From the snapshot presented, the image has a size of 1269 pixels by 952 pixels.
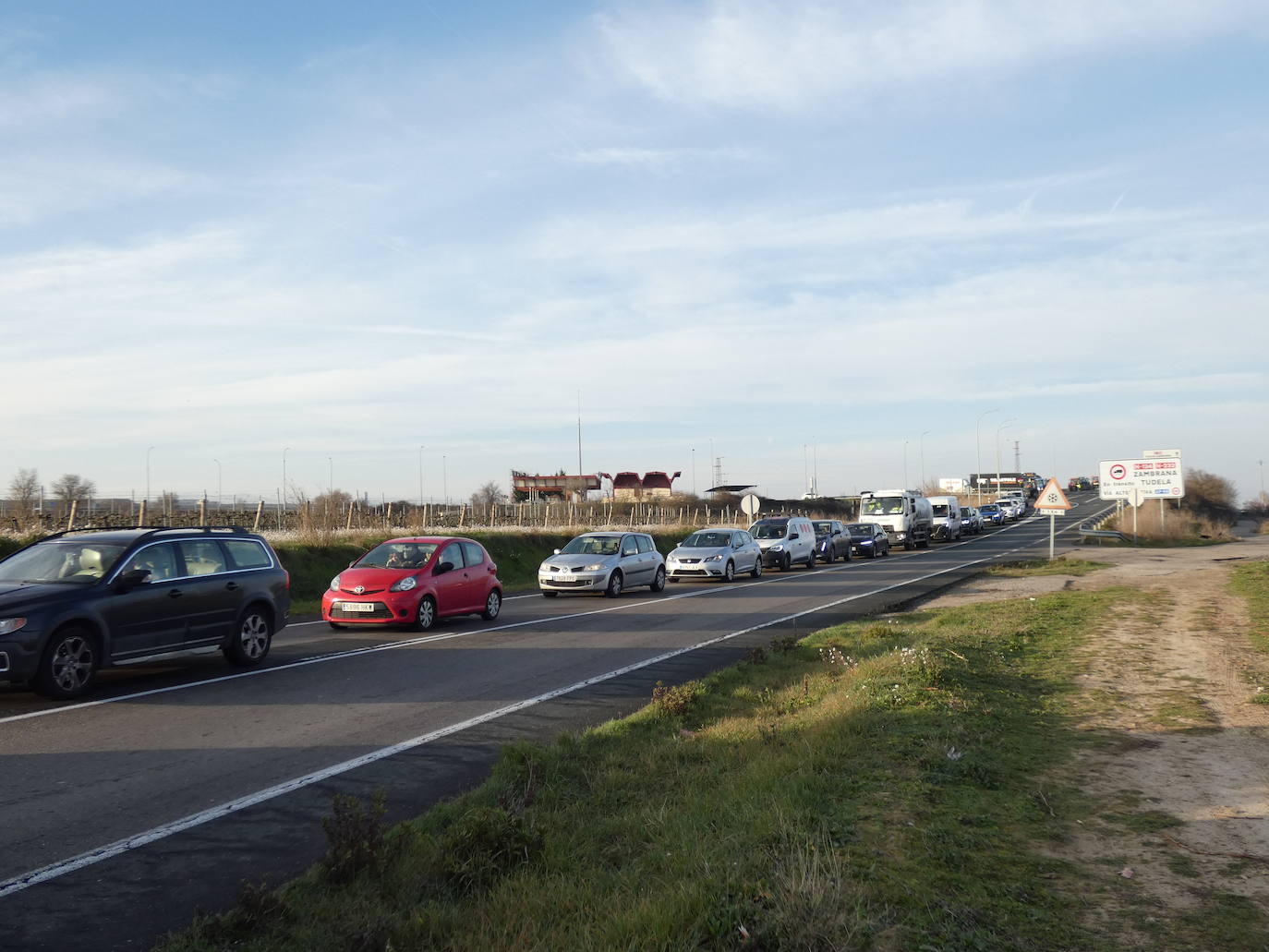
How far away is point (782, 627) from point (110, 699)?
10.2 metres

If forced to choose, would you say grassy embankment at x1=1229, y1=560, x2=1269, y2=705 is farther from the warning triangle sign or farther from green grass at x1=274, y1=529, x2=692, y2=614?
green grass at x1=274, y1=529, x2=692, y2=614

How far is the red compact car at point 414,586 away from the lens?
1620cm

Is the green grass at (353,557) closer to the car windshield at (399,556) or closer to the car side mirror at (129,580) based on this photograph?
the car windshield at (399,556)

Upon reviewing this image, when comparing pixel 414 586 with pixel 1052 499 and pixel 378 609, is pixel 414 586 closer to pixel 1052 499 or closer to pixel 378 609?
pixel 378 609

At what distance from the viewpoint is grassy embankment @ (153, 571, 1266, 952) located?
13.0 ft

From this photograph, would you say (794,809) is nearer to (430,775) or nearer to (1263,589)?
(430,775)

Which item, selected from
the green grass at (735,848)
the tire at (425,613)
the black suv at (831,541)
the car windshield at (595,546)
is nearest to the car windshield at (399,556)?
the tire at (425,613)

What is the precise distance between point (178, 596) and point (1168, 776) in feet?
32.7

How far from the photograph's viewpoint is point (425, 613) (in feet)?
54.3

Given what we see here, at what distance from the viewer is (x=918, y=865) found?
15.2 feet

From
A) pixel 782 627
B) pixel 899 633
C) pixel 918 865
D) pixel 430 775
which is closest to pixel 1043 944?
pixel 918 865

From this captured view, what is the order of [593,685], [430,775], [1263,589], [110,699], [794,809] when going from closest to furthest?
[794,809] → [430,775] → [110,699] → [593,685] → [1263,589]

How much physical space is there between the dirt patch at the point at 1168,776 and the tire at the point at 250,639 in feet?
30.9

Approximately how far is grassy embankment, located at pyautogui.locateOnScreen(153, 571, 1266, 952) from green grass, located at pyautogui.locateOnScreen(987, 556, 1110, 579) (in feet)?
66.6
